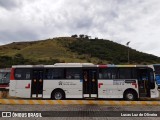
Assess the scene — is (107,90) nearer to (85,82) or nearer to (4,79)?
(85,82)

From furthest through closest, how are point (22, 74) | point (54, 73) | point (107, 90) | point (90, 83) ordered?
point (22, 74), point (54, 73), point (90, 83), point (107, 90)

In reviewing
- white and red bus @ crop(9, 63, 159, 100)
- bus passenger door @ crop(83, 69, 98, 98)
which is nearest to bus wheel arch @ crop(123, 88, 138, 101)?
white and red bus @ crop(9, 63, 159, 100)

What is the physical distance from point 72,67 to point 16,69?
4.71 metres

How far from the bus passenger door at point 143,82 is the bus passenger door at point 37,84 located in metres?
7.88

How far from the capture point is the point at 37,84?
2256cm

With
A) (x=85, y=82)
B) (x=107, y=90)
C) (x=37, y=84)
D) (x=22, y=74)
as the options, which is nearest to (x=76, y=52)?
(x=22, y=74)

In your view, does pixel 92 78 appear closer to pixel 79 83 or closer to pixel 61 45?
pixel 79 83

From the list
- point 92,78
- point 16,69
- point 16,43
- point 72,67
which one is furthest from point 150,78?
point 16,43

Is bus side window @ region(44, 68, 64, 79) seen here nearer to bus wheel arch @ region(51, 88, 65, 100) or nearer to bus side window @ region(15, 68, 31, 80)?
bus wheel arch @ region(51, 88, 65, 100)

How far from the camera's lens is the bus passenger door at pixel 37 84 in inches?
878

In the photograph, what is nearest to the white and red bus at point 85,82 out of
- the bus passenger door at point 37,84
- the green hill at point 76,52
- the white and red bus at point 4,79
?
the bus passenger door at point 37,84

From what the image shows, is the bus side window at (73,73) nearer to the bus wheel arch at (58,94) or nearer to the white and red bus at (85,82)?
the white and red bus at (85,82)

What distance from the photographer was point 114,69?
2242 centimetres

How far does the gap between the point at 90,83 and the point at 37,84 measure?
431cm
